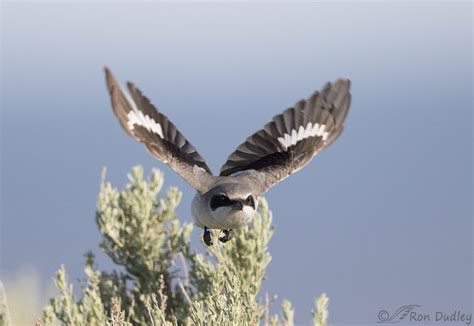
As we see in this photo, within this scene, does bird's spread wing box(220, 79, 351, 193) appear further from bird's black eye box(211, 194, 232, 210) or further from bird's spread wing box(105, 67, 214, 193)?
bird's black eye box(211, 194, 232, 210)

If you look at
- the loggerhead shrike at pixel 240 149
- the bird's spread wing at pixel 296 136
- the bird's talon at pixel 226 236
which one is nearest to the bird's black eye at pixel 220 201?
the loggerhead shrike at pixel 240 149

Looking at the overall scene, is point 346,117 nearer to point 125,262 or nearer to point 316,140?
point 316,140

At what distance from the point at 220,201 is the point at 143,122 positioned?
1183 millimetres

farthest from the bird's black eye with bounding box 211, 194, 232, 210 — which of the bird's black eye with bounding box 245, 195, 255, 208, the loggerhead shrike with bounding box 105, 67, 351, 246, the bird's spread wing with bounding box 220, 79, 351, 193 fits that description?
the bird's spread wing with bounding box 220, 79, 351, 193

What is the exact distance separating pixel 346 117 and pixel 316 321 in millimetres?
1966

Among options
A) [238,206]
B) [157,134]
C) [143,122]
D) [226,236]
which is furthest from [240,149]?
[238,206]

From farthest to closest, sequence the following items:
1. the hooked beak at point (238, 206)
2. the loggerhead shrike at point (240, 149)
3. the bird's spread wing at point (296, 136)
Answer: the bird's spread wing at point (296, 136)
the loggerhead shrike at point (240, 149)
the hooked beak at point (238, 206)

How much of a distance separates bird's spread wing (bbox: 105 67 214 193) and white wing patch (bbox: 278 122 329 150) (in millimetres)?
761

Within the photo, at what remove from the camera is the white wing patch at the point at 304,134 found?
6.09 metres

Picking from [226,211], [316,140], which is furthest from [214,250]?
[316,140]

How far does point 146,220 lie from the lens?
19.1 feet

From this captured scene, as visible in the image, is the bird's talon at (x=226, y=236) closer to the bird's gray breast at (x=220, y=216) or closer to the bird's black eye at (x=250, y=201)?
the bird's gray breast at (x=220, y=216)

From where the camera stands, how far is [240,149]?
5.93 meters

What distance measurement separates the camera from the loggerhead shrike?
4.78m
